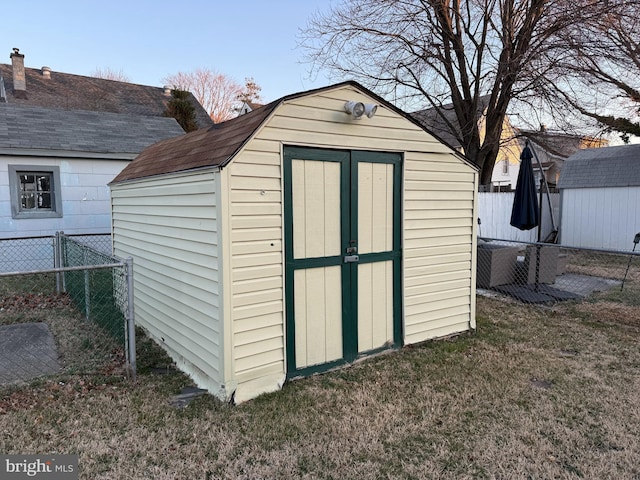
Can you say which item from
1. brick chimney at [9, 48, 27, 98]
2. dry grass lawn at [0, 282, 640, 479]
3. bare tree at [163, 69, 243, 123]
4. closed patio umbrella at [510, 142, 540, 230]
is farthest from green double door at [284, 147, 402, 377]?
bare tree at [163, 69, 243, 123]

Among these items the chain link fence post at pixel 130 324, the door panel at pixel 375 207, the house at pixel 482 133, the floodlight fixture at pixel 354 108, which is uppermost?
the house at pixel 482 133

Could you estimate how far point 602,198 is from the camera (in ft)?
40.9

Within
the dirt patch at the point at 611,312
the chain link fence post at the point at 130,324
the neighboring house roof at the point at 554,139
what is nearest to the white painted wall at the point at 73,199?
the chain link fence post at the point at 130,324

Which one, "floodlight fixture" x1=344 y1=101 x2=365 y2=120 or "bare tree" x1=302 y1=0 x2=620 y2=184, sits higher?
"bare tree" x1=302 y1=0 x2=620 y2=184

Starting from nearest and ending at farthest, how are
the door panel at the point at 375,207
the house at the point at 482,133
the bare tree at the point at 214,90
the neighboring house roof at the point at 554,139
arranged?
the door panel at the point at 375,207, the neighboring house roof at the point at 554,139, the house at the point at 482,133, the bare tree at the point at 214,90

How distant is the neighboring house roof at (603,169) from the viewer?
11.9 metres

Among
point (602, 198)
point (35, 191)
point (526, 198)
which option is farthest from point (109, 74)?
point (526, 198)

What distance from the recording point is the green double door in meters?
3.80

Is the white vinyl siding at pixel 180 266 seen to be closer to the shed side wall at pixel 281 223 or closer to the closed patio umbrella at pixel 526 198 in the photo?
the shed side wall at pixel 281 223

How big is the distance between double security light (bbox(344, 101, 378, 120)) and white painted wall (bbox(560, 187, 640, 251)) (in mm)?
11002

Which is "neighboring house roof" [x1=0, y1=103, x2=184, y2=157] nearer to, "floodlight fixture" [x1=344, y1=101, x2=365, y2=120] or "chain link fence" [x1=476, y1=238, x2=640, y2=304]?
"floodlight fixture" [x1=344, y1=101, x2=365, y2=120]

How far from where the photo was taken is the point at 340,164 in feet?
13.2

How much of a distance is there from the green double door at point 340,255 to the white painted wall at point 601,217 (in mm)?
10481

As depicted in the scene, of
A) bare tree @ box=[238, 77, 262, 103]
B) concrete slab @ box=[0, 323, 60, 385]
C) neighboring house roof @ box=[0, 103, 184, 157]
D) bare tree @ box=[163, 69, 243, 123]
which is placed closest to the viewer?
concrete slab @ box=[0, 323, 60, 385]
